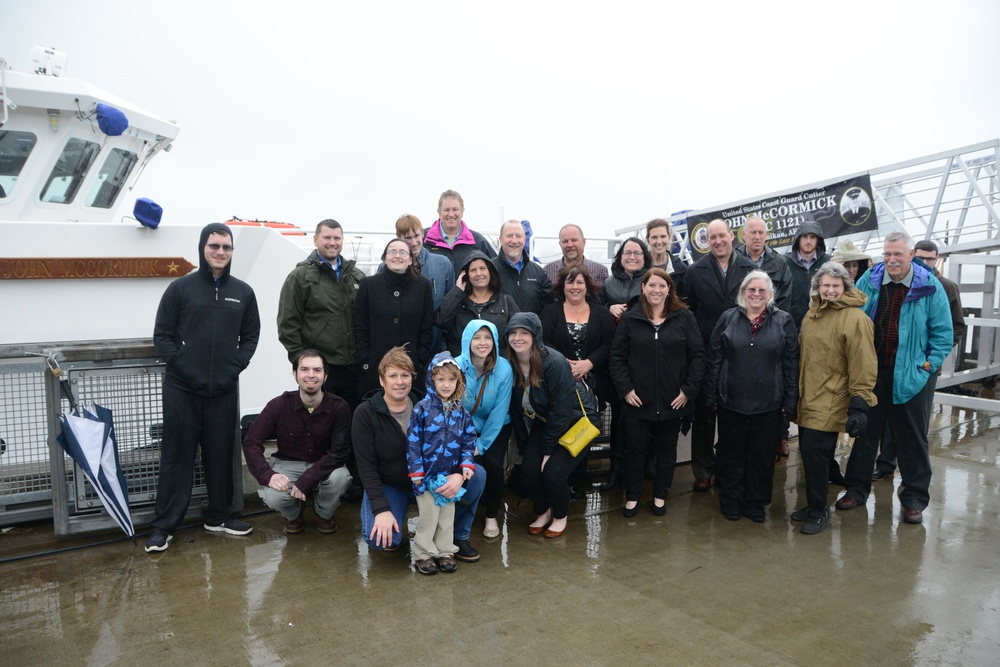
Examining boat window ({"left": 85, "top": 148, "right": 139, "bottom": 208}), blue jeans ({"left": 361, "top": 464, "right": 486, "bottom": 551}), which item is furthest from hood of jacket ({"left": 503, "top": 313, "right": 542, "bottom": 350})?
boat window ({"left": 85, "top": 148, "right": 139, "bottom": 208})

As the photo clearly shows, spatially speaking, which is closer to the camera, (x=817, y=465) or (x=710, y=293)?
(x=817, y=465)

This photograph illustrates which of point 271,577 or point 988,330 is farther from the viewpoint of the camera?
point 988,330

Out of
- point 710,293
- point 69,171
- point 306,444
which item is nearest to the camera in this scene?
point 306,444

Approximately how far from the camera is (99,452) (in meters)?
3.76

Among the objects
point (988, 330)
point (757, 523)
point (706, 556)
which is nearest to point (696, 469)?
point (757, 523)

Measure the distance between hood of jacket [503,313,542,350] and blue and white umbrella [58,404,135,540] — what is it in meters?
2.33

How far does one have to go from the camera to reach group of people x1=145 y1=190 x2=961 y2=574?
375 centimetres

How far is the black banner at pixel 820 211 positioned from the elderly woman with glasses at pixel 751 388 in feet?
14.4

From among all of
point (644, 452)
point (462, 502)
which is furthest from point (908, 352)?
point (462, 502)

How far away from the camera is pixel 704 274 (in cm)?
494

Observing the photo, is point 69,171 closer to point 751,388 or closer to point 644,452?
point 644,452

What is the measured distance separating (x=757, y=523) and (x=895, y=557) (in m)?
0.80

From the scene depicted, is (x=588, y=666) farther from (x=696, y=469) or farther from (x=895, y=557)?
(x=696, y=469)

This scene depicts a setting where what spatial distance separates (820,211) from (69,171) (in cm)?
940
